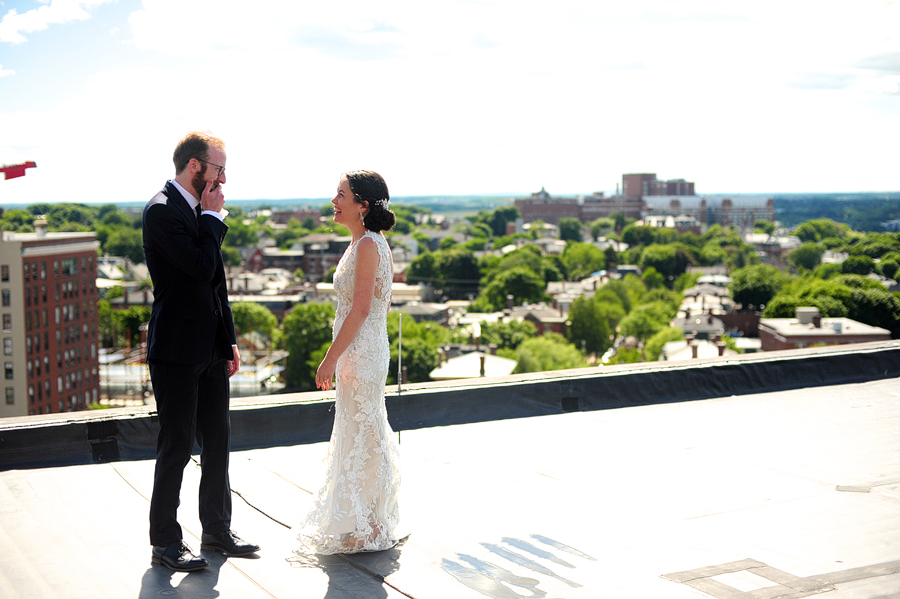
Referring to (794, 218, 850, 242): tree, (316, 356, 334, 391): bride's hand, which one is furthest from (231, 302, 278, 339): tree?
(794, 218, 850, 242): tree

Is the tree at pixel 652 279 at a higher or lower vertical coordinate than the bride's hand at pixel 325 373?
lower

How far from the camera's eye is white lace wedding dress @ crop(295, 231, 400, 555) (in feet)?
9.86

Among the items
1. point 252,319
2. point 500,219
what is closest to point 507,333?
point 252,319

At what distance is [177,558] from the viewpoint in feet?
9.00

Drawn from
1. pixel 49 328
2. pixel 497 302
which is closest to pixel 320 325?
pixel 49 328

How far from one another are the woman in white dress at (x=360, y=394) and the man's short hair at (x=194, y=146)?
504 mm

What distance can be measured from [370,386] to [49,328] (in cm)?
4917

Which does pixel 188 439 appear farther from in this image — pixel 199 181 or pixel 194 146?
pixel 194 146

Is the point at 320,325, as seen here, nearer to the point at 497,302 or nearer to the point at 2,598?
the point at 497,302

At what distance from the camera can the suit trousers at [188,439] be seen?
110 inches

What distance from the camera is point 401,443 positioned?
4594 millimetres

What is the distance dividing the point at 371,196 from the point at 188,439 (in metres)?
1.09

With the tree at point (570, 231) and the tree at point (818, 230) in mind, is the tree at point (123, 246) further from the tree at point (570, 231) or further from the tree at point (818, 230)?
the tree at point (818, 230)

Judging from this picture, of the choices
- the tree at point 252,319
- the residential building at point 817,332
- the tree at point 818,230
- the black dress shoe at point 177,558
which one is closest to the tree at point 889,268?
the residential building at point 817,332
